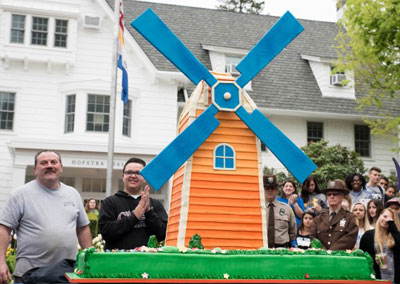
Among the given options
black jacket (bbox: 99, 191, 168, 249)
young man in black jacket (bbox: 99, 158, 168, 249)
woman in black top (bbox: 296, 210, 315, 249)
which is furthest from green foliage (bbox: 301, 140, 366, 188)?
black jacket (bbox: 99, 191, 168, 249)

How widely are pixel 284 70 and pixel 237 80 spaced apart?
16.9 m

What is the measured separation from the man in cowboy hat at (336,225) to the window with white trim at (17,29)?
14913mm

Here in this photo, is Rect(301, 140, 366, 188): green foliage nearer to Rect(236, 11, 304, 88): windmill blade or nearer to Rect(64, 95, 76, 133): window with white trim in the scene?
Rect(64, 95, 76, 133): window with white trim

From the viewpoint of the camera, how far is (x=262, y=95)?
21.0m

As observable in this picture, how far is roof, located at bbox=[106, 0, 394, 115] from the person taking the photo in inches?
827

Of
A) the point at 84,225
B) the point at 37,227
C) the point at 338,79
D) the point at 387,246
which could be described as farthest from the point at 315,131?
the point at 37,227

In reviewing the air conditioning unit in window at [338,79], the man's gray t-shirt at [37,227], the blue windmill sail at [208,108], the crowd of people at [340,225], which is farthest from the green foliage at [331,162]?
the man's gray t-shirt at [37,227]

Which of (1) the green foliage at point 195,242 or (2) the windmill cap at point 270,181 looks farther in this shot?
(2) the windmill cap at point 270,181

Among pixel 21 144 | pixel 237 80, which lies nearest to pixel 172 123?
pixel 21 144

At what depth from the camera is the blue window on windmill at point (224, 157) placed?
6009mm

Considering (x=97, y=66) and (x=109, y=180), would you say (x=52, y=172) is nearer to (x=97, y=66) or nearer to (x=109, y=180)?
(x=109, y=180)

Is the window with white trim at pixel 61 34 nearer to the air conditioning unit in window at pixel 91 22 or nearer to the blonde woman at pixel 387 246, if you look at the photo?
the air conditioning unit in window at pixel 91 22

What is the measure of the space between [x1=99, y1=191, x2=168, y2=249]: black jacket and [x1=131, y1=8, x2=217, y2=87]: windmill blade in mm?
1698

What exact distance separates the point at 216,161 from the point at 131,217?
50.4 inches
